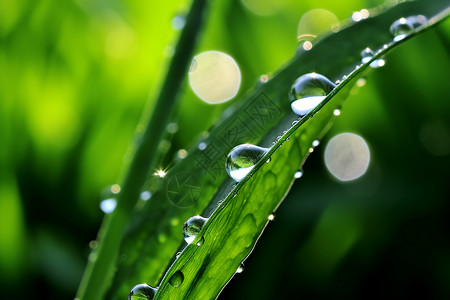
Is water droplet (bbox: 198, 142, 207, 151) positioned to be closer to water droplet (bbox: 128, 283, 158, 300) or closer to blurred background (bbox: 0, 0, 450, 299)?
water droplet (bbox: 128, 283, 158, 300)

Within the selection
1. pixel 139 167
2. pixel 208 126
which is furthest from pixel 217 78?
pixel 139 167

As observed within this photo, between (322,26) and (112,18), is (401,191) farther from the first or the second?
(112,18)

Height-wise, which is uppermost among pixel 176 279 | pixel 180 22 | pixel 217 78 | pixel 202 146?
pixel 217 78

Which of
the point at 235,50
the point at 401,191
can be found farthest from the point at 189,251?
the point at 235,50

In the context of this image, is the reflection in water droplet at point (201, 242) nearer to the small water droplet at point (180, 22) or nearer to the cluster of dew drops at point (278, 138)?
the cluster of dew drops at point (278, 138)

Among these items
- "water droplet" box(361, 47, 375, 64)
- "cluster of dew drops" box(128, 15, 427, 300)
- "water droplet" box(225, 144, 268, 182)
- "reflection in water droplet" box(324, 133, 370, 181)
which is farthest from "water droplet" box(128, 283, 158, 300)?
"reflection in water droplet" box(324, 133, 370, 181)

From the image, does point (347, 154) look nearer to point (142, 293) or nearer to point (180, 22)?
point (180, 22)
